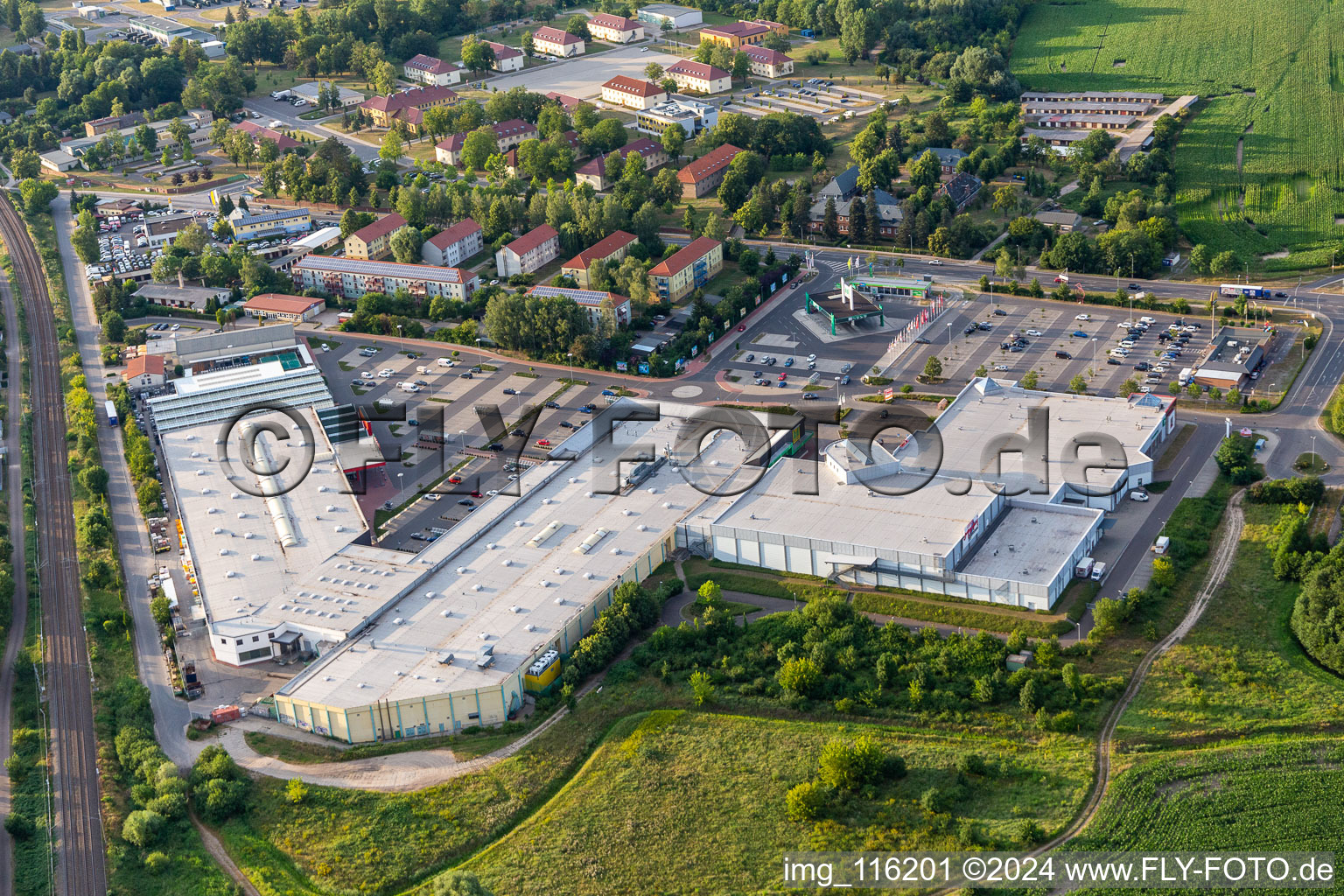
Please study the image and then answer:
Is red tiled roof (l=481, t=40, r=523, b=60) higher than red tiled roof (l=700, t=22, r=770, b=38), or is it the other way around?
red tiled roof (l=700, t=22, r=770, b=38)

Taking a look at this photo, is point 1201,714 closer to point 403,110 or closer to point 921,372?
point 921,372

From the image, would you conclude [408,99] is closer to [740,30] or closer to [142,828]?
[740,30]

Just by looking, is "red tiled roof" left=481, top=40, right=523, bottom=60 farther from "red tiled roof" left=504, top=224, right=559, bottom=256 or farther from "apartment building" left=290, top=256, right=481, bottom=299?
"apartment building" left=290, top=256, right=481, bottom=299

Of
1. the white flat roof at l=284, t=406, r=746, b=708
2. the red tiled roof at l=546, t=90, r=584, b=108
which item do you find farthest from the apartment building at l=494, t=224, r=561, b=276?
the red tiled roof at l=546, t=90, r=584, b=108

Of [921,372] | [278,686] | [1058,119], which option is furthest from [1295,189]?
[278,686]

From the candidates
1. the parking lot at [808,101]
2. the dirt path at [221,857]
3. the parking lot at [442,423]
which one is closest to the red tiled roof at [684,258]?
the parking lot at [442,423]
